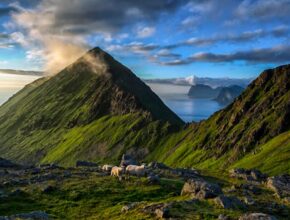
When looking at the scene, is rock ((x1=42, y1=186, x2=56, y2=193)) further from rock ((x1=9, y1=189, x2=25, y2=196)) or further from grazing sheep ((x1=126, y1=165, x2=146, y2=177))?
grazing sheep ((x1=126, y1=165, x2=146, y2=177))

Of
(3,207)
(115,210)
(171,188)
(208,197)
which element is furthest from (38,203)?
(208,197)

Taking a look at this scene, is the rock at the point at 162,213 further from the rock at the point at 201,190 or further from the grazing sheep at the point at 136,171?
the grazing sheep at the point at 136,171

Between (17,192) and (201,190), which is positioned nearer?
(201,190)

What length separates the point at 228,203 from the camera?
54.7 meters

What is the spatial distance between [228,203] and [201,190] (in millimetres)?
6826

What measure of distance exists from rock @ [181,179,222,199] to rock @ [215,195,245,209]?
3650mm

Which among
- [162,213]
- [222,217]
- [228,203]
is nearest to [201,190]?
[228,203]

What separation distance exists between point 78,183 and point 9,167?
150ft

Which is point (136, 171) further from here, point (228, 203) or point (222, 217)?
point (222, 217)

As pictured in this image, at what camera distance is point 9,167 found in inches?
4712

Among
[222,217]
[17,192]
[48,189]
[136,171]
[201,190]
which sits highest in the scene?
[201,190]

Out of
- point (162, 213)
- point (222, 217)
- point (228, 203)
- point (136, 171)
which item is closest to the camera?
point (222, 217)

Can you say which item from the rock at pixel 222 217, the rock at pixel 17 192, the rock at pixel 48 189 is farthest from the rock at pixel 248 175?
the rock at pixel 222 217

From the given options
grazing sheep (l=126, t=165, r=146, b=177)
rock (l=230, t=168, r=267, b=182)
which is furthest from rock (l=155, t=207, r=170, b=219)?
rock (l=230, t=168, r=267, b=182)
